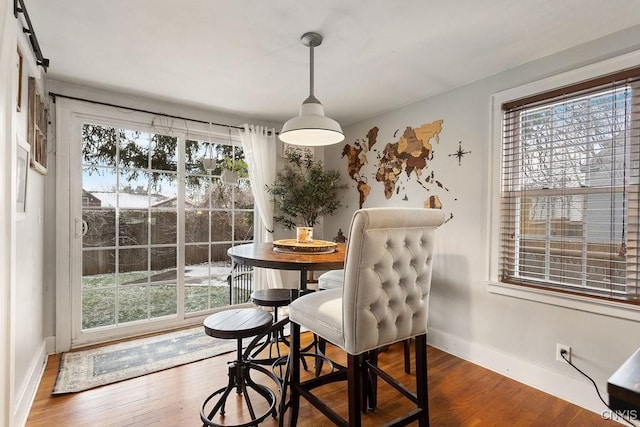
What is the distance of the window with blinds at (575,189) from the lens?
6.03 feet

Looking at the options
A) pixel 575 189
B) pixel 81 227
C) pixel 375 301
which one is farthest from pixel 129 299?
pixel 575 189

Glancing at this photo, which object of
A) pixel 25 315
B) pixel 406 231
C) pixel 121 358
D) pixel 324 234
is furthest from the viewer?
pixel 324 234

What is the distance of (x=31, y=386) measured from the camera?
6.57 ft

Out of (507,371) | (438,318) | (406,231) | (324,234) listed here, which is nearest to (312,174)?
(324,234)

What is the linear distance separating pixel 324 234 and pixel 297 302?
2533mm

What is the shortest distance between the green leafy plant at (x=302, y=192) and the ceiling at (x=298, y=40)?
108 cm

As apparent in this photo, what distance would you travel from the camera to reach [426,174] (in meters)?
2.98

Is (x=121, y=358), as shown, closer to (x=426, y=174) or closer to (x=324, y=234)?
(x=324, y=234)

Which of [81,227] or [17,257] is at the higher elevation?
[81,227]

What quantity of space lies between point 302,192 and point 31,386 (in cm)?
268

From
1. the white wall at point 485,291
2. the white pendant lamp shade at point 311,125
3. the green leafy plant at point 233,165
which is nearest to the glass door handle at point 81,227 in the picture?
the green leafy plant at point 233,165

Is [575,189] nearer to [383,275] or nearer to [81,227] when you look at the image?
[383,275]

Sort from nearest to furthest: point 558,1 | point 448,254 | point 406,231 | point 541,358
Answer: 1. point 406,231
2. point 558,1
3. point 541,358
4. point 448,254

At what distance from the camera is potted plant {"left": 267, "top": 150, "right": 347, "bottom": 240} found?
3.66 meters
